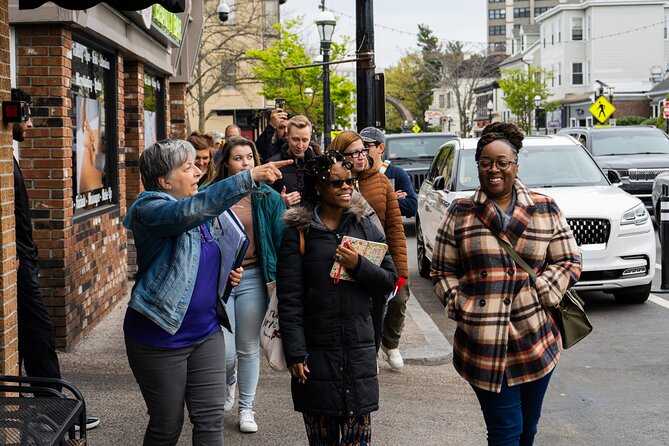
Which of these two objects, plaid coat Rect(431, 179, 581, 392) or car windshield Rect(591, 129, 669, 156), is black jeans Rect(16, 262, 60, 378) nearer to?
plaid coat Rect(431, 179, 581, 392)

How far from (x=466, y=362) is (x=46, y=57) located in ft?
15.8

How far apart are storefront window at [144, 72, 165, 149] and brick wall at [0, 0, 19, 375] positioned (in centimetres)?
717

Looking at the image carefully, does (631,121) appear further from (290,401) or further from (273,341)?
(273,341)

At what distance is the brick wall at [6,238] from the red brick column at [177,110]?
423 inches

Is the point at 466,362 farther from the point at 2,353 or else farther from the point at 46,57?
the point at 46,57

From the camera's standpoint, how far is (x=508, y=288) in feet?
13.7

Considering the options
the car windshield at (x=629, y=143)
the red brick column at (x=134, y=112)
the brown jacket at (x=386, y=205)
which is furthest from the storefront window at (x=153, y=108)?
the car windshield at (x=629, y=143)

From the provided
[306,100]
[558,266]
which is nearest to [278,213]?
[558,266]

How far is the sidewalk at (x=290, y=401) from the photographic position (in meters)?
5.90

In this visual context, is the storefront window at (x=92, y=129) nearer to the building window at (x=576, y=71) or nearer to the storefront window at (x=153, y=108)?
the storefront window at (x=153, y=108)

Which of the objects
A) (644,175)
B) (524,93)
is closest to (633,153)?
(644,175)

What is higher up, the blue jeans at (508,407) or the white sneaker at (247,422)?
the blue jeans at (508,407)

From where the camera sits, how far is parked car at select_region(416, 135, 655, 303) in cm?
998

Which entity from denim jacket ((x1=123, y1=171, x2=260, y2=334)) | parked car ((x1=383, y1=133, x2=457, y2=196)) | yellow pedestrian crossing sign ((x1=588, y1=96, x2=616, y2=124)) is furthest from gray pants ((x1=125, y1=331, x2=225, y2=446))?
yellow pedestrian crossing sign ((x1=588, y1=96, x2=616, y2=124))
